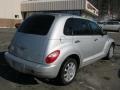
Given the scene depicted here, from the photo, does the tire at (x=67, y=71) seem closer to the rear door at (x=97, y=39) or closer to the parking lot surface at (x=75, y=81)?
the parking lot surface at (x=75, y=81)

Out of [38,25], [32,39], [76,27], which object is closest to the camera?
[32,39]

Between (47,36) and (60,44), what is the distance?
0.37 m

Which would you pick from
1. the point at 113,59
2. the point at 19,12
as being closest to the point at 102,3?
the point at 19,12

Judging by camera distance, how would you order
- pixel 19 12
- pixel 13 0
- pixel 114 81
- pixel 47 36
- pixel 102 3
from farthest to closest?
Answer: pixel 102 3, pixel 19 12, pixel 13 0, pixel 114 81, pixel 47 36

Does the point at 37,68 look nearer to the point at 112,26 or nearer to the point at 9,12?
the point at 112,26

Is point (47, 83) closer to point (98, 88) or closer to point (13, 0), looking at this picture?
point (98, 88)

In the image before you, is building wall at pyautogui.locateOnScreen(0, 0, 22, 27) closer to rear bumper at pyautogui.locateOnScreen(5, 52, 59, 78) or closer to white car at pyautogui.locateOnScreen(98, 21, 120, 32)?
white car at pyautogui.locateOnScreen(98, 21, 120, 32)

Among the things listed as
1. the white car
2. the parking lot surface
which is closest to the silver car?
the parking lot surface

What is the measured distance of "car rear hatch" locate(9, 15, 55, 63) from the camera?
5137 millimetres

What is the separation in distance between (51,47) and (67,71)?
0.89 metres

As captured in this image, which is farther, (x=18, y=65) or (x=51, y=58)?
(x=18, y=65)

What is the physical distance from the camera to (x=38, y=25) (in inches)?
218

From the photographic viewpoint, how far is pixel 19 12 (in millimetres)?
41875

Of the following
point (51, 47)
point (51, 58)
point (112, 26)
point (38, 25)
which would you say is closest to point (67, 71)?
point (51, 58)
